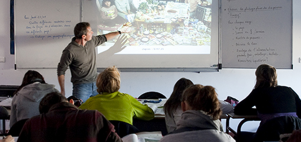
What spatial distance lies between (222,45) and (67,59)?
7.51 ft

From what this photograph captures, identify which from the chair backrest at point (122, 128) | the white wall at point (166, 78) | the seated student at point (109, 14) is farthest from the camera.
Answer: the white wall at point (166, 78)

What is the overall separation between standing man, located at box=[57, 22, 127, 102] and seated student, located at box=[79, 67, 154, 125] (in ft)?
3.71

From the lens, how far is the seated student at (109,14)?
12.8 feet

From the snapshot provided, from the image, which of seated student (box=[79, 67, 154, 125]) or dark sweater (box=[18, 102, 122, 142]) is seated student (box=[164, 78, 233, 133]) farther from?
dark sweater (box=[18, 102, 122, 142])

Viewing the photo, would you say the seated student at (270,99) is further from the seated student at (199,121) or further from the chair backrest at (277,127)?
the seated student at (199,121)

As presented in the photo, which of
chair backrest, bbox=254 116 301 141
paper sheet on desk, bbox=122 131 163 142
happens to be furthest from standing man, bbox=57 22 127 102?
chair backrest, bbox=254 116 301 141

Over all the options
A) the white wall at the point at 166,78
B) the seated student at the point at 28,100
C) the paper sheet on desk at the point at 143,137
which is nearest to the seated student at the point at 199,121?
the paper sheet on desk at the point at 143,137

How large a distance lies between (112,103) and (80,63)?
1.43 meters

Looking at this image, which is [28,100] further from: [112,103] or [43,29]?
[43,29]

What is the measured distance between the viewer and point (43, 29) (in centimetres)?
396

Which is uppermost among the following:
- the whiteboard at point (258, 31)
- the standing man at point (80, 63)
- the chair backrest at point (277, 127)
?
the whiteboard at point (258, 31)

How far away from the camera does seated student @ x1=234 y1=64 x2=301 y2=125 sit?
2318 millimetres

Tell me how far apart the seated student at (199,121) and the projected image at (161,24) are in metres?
2.49

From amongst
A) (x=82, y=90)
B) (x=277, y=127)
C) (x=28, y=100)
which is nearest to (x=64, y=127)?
(x=28, y=100)
